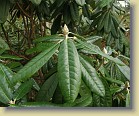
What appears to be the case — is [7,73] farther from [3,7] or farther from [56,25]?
[56,25]

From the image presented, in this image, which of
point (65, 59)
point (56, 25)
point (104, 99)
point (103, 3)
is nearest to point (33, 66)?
point (65, 59)

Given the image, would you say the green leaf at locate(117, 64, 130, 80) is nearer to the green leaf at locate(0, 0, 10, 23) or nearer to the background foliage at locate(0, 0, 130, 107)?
the background foliage at locate(0, 0, 130, 107)

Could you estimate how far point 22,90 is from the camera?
869 millimetres

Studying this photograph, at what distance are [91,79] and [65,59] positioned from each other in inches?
3.0

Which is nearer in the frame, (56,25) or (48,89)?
(48,89)

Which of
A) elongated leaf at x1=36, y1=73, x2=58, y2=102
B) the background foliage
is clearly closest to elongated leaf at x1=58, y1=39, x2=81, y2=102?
the background foliage

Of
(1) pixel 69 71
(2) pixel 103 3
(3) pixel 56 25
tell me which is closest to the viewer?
(1) pixel 69 71

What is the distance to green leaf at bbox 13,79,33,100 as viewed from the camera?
0.86 m

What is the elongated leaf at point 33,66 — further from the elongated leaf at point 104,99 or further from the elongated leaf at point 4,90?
the elongated leaf at point 104,99

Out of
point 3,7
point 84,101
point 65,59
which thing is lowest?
point 84,101

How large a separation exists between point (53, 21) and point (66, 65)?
0.50 metres

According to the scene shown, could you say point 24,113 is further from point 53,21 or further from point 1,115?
point 53,21

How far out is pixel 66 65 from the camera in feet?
2.51

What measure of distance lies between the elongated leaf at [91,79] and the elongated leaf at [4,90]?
0.58 ft
